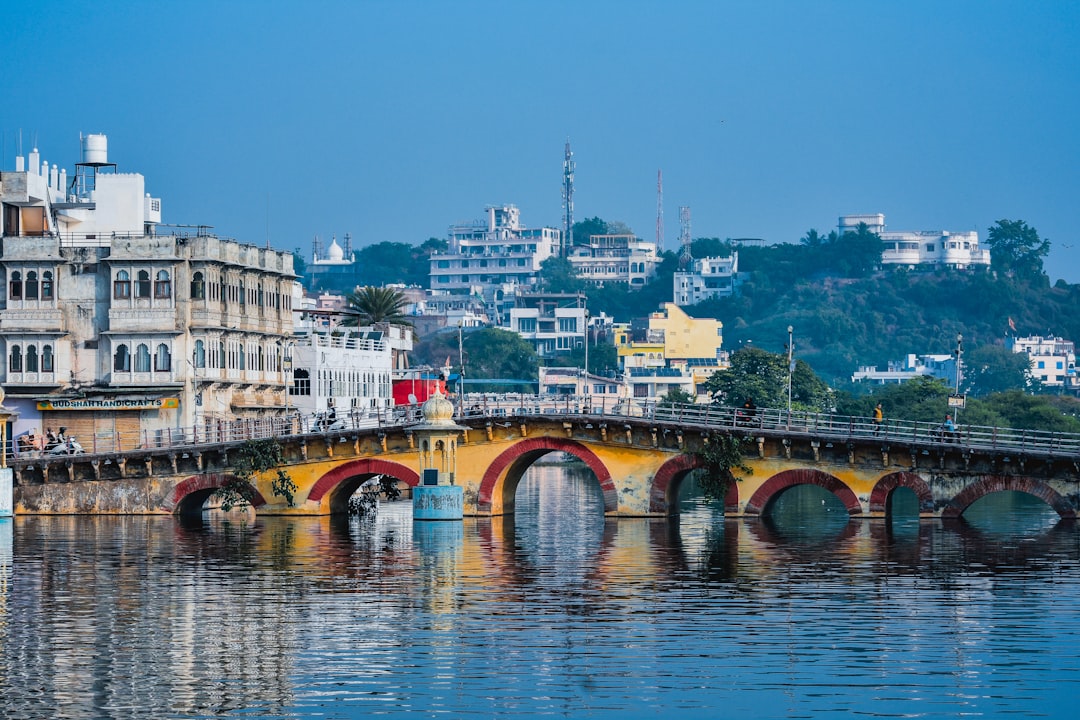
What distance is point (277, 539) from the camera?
74438mm

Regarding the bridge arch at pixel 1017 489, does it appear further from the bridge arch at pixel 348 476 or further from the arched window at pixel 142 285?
the arched window at pixel 142 285

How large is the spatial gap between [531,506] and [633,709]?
208 ft

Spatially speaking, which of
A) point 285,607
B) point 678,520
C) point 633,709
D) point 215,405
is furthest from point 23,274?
point 633,709

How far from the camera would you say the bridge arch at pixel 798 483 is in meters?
78.5

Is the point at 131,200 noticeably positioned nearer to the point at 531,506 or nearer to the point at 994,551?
the point at 531,506

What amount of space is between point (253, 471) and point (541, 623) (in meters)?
36.8

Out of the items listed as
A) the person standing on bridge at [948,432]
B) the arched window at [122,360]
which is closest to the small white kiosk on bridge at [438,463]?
the arched window at [122,360]

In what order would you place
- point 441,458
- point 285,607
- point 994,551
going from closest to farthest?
1. point 285,607
2. point 994,551
3. point 441,458

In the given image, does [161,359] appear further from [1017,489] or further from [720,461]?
[1017,489]

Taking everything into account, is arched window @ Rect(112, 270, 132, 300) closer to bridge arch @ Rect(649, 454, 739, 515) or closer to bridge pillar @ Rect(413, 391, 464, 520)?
bridge pillar @ Rect(413, 391, 464, 520)

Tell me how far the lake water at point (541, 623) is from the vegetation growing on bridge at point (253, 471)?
5.41m

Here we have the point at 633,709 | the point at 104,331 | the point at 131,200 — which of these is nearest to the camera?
the point at 633,709

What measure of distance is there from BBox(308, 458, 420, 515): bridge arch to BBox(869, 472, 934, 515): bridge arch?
748 inches

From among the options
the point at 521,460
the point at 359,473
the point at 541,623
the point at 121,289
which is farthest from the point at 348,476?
the point at 541,623
